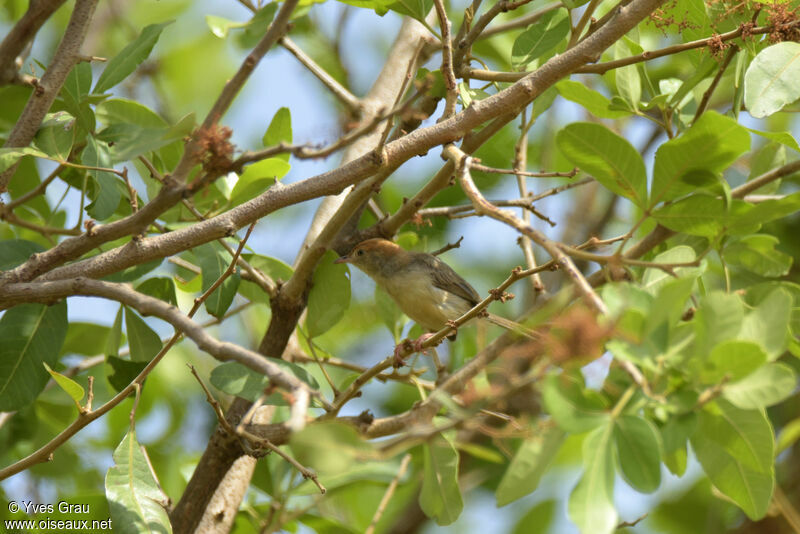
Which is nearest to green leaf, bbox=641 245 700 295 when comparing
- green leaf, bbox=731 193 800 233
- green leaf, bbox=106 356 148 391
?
green leaf, bbox=731 193 800 233

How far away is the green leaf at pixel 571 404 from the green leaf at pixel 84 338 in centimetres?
332

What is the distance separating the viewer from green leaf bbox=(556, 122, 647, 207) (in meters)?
2.69

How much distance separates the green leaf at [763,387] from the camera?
1836 millimetres

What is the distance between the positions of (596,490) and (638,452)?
0.15 m

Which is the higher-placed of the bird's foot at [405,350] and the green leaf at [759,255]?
the bird's foot at [405,350]

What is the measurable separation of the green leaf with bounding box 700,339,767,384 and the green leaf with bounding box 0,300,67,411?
110 inches

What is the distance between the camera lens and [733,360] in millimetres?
1843

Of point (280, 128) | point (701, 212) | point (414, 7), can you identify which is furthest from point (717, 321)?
point (280, 128)

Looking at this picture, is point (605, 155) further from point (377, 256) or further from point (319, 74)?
point (377, 256)

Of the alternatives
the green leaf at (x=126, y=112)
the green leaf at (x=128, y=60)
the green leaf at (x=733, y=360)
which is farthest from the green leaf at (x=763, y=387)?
the green leaf at (x=128, y=60)

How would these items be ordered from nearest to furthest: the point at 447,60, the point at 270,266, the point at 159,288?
1. the point at 447,60
2. the point at 159,288
3. the point at 270,266

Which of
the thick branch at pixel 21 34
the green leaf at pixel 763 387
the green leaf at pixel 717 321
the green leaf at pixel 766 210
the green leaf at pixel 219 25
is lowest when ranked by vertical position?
the green leaf at pixel 763 387

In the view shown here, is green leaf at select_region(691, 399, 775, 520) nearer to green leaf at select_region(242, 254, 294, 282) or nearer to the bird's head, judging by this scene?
green leaf at select_region(242, 254, 294, 282)

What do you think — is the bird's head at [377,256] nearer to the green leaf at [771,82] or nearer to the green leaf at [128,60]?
the green leaf at [128,60]
